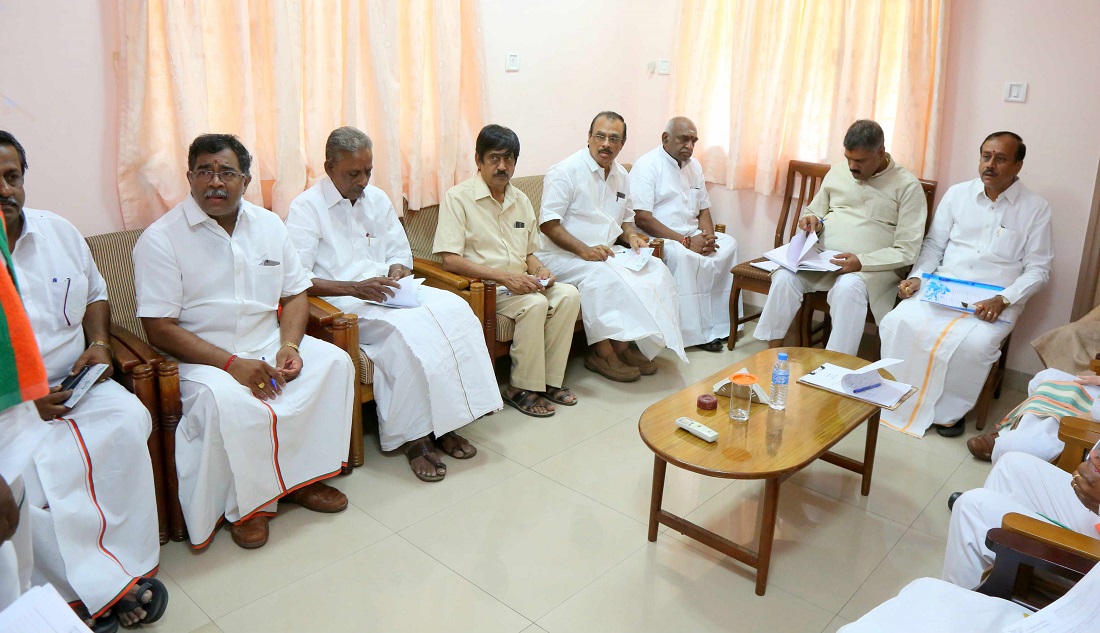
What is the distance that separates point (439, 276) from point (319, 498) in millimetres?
1156

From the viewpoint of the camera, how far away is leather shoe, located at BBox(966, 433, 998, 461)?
3.24 m

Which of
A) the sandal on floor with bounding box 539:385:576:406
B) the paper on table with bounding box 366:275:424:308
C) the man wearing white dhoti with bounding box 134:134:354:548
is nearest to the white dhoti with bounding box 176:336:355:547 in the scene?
the man wearing white dhoti with bounding box 134:134:354:548

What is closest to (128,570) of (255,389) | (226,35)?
(255,389)

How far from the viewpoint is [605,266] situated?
3957 mm

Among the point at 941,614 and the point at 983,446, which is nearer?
the point at 941,614

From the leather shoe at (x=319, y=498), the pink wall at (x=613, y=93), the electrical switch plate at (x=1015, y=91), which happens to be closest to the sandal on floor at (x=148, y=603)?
the leather shoe at (x=319, y=498)

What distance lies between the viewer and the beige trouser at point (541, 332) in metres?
3.53

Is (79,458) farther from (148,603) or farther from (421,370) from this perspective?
(421,370)

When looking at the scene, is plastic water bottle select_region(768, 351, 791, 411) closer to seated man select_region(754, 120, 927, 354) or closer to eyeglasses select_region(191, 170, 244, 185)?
seated man select_region(754, 120, 927, 354)

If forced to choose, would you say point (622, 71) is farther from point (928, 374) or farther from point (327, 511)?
point (327, 511)

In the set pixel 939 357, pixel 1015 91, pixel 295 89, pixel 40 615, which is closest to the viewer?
pixel 40 615

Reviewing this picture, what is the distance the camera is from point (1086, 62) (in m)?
3.64

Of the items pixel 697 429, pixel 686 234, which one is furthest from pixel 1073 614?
pixel 686 234

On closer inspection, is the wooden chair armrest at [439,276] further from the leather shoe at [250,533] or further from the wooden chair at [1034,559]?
the wooden chair at [1034,559]
